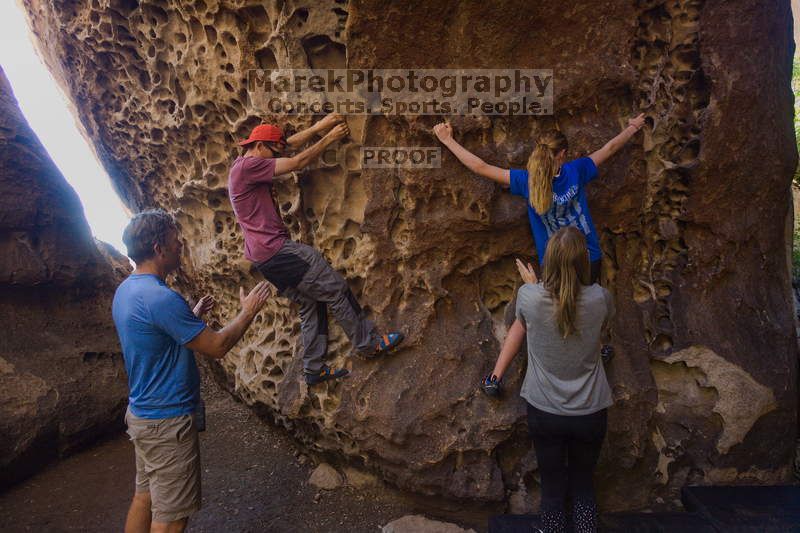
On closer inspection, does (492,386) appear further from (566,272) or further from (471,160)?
(471,160)

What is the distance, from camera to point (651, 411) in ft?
10.4

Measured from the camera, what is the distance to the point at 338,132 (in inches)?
118

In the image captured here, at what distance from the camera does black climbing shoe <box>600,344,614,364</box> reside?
312cm

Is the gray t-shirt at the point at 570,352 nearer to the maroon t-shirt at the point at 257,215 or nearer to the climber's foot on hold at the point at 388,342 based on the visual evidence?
the climber's foot on hold at the point at 388,342

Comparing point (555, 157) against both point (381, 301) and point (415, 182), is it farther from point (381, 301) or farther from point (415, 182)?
point (381, 301)

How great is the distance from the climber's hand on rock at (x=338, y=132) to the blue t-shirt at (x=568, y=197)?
3.03ft

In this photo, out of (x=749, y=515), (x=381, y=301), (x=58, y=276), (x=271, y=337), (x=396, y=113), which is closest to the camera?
(x=749, y=515)

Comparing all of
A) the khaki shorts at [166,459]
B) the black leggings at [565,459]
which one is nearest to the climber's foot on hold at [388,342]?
the black leggings at [565,459]

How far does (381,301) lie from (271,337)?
3.36 ft

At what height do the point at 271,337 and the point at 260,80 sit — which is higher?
the point at 260,80

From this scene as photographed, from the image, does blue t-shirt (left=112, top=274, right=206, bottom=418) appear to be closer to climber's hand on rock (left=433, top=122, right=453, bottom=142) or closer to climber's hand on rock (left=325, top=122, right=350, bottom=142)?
climber's hand on rock (left=325, top=122, right=350, bottom=142)

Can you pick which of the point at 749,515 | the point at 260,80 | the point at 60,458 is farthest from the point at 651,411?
the point at 60,458

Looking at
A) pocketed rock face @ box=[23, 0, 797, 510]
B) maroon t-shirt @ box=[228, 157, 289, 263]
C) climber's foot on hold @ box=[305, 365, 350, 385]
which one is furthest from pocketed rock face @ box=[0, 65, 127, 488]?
maroon t-shirt @ box=[228, 157, 289, 263]

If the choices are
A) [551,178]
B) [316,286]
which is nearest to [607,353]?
[551,178]
